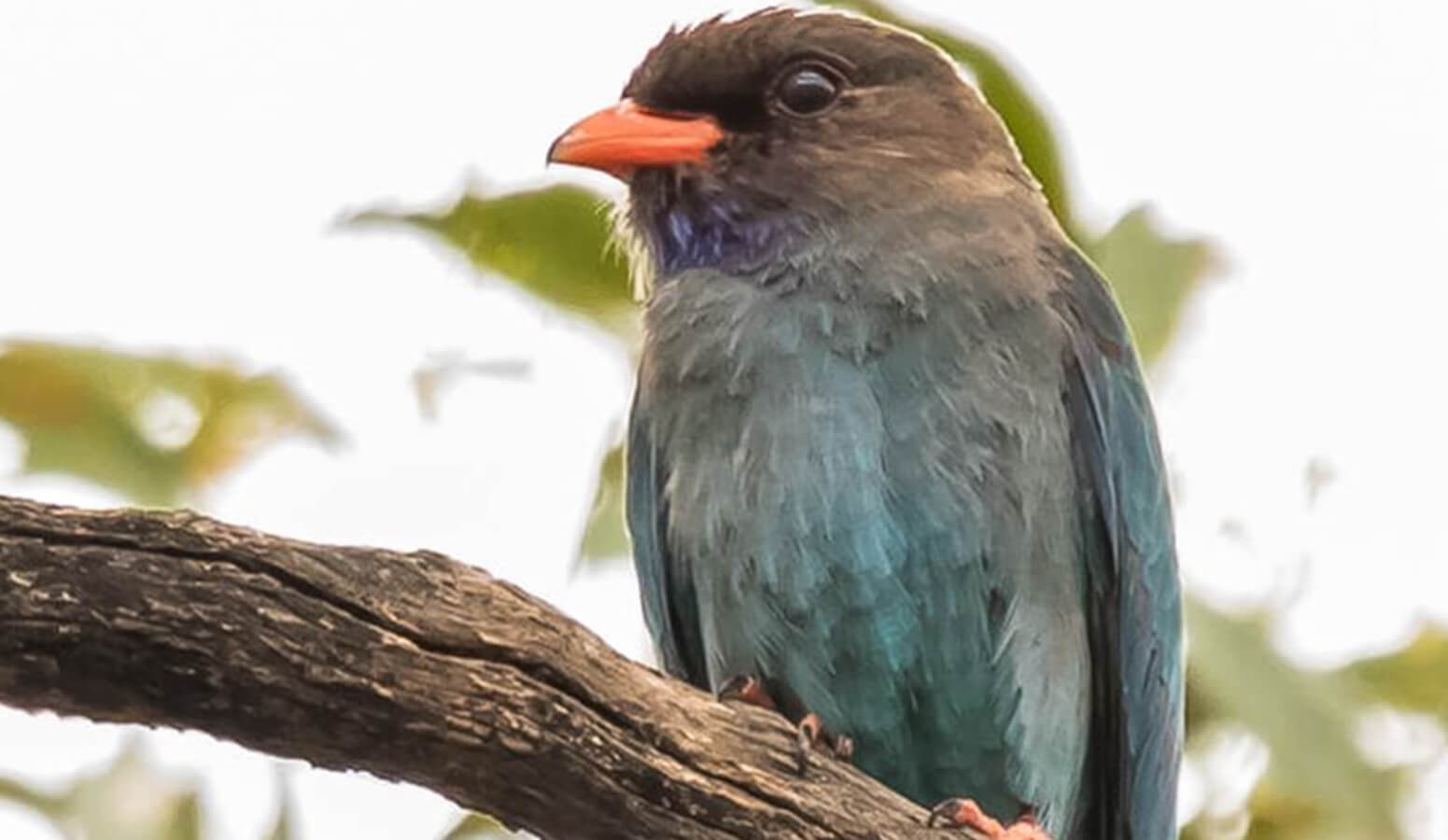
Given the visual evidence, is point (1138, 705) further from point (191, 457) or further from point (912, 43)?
point (191, 457)

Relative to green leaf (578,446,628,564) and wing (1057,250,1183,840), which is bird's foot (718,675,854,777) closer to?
green leaf (578,446,628,564)

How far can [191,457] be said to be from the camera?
3.97 m

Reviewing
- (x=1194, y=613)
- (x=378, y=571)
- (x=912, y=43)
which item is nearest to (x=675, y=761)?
(x=378, y=571)

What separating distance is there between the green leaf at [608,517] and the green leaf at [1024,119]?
852mm

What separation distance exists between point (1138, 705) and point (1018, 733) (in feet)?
0.98

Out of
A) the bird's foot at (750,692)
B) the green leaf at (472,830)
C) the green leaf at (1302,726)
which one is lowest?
the green leaf at (472,830)

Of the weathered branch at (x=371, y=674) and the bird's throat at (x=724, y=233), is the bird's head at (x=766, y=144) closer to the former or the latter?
the bird's throat at (x=724, y=233)

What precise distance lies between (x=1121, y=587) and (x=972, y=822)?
0.76m

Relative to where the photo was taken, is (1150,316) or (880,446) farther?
(1150,316)

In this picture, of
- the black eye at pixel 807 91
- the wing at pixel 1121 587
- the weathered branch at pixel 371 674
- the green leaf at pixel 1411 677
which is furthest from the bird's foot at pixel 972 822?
the black eye at pixel 807 91

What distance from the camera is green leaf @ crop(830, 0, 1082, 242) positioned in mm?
4230

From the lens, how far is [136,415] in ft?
12.8

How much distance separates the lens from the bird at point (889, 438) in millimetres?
3859

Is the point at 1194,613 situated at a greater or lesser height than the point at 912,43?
lesser
